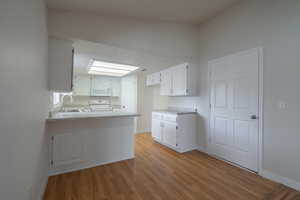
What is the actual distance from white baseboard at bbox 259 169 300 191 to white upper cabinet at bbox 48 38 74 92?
135 inches

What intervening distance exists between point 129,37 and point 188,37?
1.54 m

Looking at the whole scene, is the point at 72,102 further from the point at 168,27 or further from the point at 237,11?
the point at 237,11

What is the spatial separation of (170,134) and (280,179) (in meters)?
2.04

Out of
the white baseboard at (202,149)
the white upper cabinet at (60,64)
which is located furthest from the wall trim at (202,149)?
the white upper cabinet at (60,64)

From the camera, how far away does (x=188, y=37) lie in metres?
3.35

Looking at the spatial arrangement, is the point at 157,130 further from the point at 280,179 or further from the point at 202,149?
the point at 280,179

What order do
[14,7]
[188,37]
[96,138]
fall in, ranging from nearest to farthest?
[14,7], [96,138], [188,37]

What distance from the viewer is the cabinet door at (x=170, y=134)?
335cm

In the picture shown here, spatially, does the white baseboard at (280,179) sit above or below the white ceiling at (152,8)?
below

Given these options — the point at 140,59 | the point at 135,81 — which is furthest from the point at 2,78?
the point at 135,81

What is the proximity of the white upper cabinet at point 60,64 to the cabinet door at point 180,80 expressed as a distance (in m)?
2.42

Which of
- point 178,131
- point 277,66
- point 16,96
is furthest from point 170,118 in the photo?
point 16,96

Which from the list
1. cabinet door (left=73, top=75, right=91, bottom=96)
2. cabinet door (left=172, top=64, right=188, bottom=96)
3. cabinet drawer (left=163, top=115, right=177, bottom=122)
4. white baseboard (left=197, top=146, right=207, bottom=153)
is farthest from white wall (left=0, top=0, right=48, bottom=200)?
cabinet door (left=73, top=75, right=91, bottom=96)

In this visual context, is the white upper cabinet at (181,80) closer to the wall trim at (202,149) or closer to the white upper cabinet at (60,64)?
the wall trim at (202,149)
